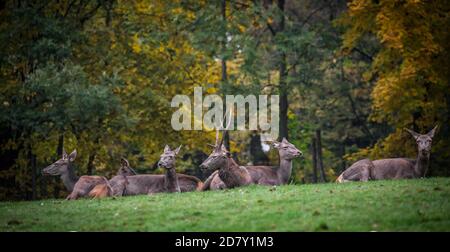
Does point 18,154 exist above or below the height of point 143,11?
below

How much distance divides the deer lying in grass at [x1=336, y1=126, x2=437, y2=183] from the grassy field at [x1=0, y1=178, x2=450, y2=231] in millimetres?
3724

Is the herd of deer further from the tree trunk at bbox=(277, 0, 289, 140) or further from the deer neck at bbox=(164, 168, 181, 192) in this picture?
the tree trunk at bbox=(277, 0, 289, 140)

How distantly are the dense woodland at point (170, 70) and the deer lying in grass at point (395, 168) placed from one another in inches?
187

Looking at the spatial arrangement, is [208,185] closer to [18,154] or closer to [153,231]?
[153,231]

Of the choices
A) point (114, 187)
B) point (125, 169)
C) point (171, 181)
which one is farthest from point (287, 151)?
point (114, 187)

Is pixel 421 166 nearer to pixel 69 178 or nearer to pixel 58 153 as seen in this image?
pixel 69 178

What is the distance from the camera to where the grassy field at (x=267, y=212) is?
34.9ft

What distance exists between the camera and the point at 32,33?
24484mm

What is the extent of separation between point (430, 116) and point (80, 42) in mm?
14076

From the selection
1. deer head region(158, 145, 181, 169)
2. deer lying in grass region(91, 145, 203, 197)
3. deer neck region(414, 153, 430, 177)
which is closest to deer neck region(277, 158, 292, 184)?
deer lying in grass region(91, 145, 203, 197)

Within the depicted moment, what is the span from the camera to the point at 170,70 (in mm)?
29406

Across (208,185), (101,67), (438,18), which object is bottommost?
(208,185)

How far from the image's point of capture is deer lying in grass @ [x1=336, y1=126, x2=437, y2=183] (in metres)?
19.1
